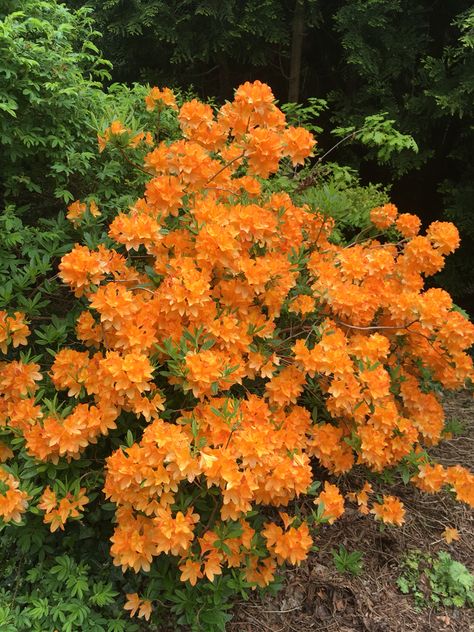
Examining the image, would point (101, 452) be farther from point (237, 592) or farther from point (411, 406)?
point (411, 406)

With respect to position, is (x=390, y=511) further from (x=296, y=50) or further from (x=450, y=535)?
(x=296, y=50)

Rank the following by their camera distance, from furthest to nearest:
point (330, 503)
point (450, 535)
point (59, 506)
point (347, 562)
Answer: point (450, 535), point (347, 562), point (330, 503), point (59, 506)

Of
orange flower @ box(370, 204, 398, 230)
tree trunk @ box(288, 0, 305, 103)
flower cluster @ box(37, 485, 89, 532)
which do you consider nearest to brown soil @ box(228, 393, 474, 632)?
flower cluster @ box(37, 485, 89, 532)

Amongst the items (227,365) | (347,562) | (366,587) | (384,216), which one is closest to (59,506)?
(227,365)

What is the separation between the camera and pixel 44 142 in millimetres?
2018

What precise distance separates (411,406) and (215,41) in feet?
9.66

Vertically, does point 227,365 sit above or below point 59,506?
above

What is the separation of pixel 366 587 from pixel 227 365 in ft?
3.67

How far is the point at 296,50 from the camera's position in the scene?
4191 mm

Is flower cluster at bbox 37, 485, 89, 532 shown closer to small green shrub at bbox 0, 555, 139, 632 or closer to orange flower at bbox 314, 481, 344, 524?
small green shrub at bbox 0, 555, 139, 632

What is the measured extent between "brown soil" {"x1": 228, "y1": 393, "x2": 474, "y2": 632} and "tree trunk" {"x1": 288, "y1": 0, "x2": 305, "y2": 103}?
3206 millimetres

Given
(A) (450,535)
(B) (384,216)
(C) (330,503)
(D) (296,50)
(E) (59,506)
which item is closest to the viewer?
(E) (59,506)

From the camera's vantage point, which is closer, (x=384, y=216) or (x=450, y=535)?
(x=450, y=535)

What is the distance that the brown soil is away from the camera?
1999mm
